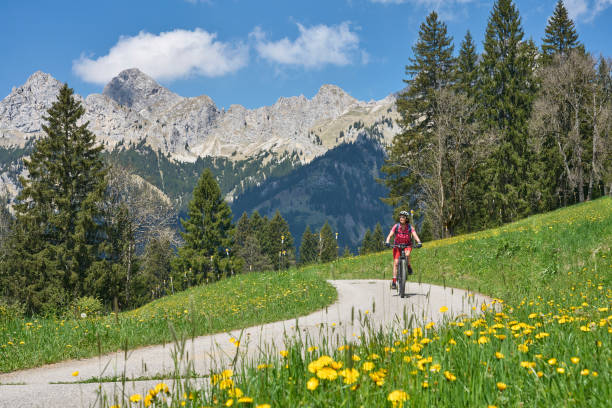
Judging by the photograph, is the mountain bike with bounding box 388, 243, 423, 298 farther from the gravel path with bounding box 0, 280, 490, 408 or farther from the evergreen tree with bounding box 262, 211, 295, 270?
the evergreen tree with bounding box 262, 211, 295, 270

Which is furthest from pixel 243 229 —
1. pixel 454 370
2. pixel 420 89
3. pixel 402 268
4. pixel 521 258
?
pixel 454 370

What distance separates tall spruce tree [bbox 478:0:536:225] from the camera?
1513 inches

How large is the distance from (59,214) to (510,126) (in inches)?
1631

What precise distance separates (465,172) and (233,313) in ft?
94.9

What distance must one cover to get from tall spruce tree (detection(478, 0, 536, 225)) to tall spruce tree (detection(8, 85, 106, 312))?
117 feet

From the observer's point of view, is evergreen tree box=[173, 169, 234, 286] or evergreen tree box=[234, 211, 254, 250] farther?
evergreen tree box=[234, 211, 254, 250]

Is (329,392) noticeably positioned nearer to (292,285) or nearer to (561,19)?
(292,285)

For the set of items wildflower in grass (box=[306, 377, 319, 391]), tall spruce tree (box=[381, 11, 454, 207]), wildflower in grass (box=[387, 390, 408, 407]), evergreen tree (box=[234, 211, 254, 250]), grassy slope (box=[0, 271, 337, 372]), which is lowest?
grassy slope (box=[0, 271, 337, 372])

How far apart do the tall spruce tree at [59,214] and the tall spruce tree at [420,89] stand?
2681cm

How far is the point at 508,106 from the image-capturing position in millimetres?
39125

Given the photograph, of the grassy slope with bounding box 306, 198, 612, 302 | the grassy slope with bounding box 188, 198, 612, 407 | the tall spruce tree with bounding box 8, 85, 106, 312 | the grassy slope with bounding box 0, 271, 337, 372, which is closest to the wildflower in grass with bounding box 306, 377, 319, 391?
the grassy slope with bounding box 188, 198, 612, 407

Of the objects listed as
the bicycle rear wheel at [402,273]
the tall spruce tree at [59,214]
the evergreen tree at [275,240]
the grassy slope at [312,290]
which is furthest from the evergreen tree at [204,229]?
the evergreen tree at [275,240]

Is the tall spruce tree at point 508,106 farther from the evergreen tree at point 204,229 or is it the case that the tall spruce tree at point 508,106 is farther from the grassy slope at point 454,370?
the grassy slope at point 454,370

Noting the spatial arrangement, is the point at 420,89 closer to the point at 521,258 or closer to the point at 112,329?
the point at 521,258
